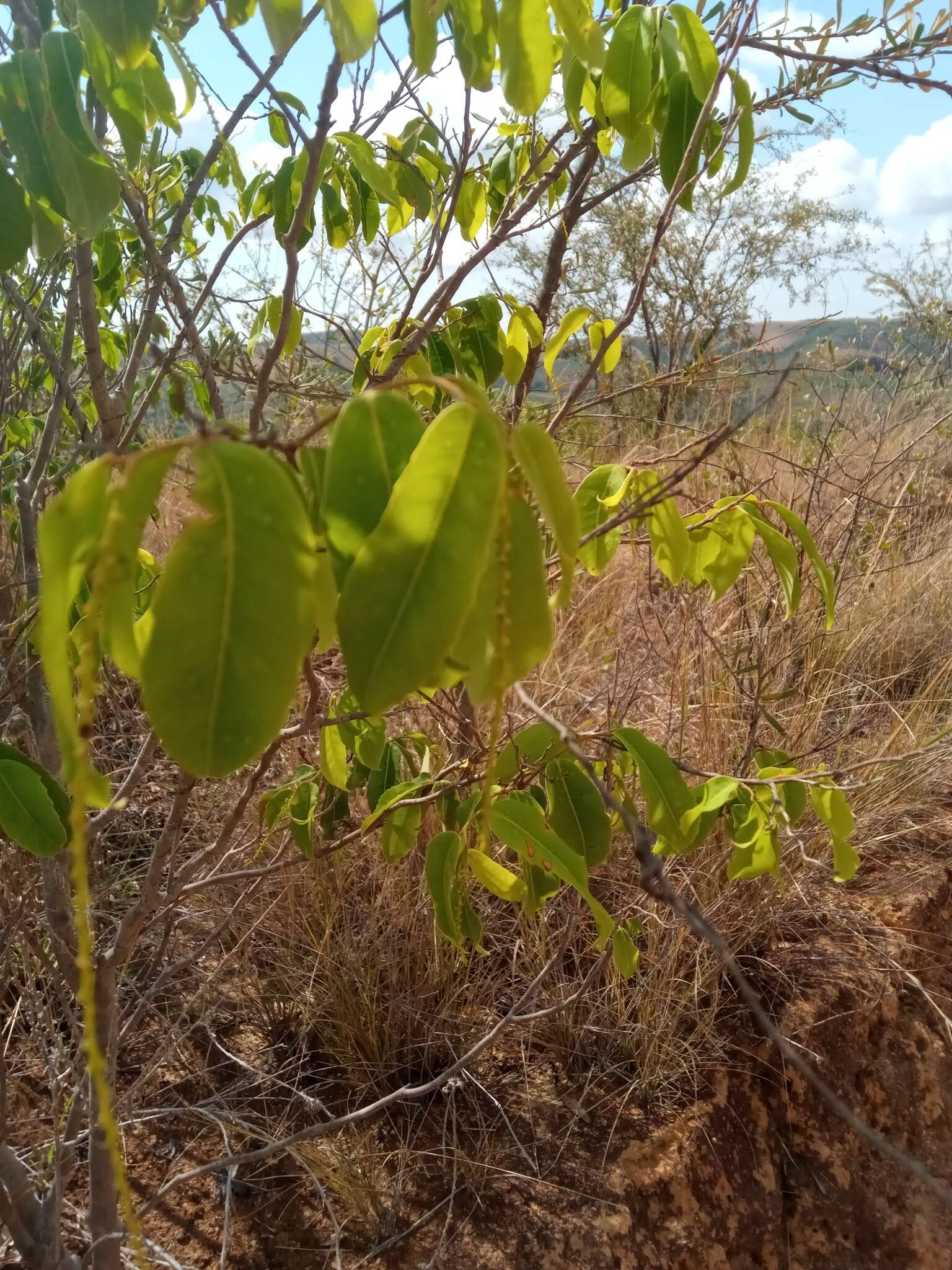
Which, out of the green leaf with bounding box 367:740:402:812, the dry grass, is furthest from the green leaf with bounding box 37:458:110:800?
the dry grass

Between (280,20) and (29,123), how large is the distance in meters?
0.18

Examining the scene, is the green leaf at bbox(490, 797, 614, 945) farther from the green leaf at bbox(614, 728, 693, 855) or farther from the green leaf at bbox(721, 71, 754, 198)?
the green leaf at bbox(721, 71, 754, 198)

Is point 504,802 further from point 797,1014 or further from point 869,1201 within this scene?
point 869,1201

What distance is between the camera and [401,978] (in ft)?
4.78

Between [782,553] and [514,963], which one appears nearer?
[782,553]

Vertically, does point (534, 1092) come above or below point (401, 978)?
below

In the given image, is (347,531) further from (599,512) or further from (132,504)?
(599,512)

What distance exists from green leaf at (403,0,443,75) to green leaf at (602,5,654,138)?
0.18 metres

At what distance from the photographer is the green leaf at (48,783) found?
0.67 metres

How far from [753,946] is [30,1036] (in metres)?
1.25

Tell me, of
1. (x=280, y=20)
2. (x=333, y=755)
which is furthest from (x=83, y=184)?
(x=333, y=755)

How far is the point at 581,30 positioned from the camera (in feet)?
1.66

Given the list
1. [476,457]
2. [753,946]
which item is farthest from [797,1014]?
[476,457]

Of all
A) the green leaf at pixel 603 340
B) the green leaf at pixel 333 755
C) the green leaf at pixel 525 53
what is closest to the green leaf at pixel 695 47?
the green leaf at pixel 525 53
